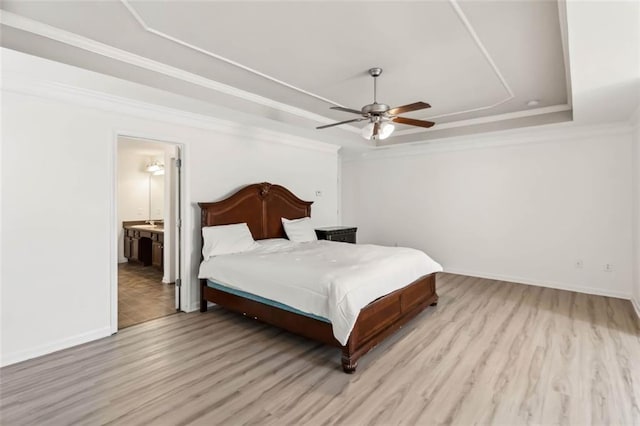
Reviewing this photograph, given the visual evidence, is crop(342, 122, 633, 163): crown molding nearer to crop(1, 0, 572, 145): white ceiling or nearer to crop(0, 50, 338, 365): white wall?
crop(1, 0, 572, 145): white ceiling

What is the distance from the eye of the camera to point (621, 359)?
2.78 m

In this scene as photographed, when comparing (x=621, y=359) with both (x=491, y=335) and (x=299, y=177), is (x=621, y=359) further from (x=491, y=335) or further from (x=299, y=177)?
(x=299, y=177)

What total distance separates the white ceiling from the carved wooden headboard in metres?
1.14

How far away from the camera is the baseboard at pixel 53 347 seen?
276 cm

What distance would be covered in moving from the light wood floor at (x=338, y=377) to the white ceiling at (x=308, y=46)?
2576mm

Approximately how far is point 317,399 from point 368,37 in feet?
9.29

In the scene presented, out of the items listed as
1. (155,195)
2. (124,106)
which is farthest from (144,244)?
(124,106)

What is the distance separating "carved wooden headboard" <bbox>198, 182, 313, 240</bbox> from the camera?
4.25 meters

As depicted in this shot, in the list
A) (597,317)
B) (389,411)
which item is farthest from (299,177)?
(597,317)

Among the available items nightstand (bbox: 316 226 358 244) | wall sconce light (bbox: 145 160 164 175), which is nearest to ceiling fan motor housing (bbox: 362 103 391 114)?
nightstand (bbox: 316 226 358 244)

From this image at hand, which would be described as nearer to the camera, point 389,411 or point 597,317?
point 389,411

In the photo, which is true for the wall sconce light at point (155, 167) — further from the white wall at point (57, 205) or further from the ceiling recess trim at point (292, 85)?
the ceiling recess trim at point (292, 85)

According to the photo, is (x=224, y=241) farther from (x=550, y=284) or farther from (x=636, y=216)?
(x=636, y=216)

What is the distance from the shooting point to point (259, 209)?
189 inches
